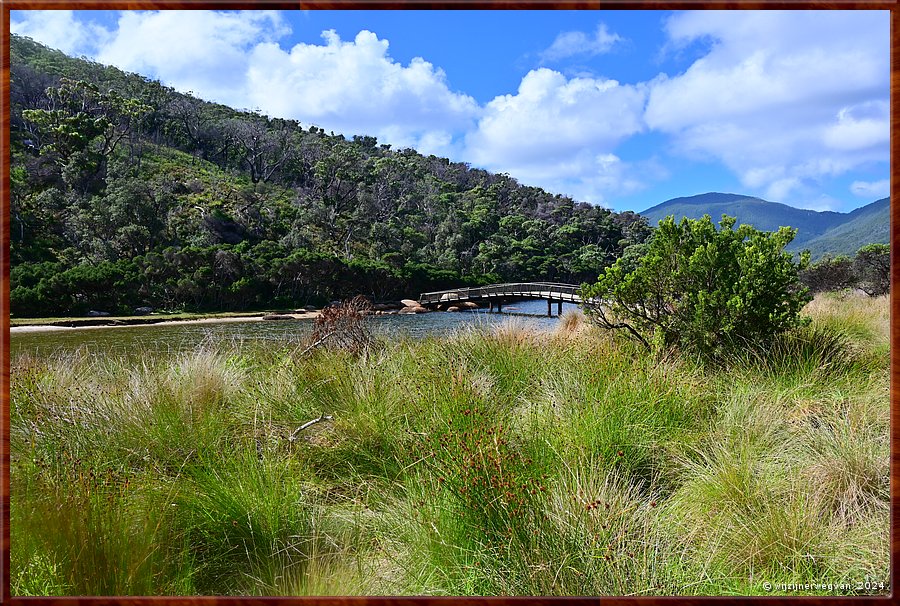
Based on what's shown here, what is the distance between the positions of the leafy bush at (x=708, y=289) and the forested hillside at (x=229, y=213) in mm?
22280

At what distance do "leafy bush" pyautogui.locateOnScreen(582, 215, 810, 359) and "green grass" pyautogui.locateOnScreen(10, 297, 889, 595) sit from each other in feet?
3.78

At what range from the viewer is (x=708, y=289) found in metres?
5.57

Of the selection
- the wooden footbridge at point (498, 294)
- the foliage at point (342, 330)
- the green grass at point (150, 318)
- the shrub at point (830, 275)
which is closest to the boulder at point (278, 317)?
the green grass at point (150, 318)

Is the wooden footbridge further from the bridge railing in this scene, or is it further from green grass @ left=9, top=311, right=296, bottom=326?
green grass @ left=9, top=311, right=296, bottom=326

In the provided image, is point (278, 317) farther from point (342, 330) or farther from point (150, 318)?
point (342, 330)

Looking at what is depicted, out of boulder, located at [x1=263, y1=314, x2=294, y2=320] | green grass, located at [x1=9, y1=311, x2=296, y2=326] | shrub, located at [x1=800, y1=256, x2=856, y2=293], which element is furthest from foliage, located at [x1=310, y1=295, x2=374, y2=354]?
boulder, located at [x1=263, y1=314, x2=294, y2=320]

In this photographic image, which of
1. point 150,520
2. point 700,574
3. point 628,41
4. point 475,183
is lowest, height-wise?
point 700,574

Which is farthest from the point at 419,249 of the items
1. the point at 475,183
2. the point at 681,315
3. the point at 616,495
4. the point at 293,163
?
the point at 616,495

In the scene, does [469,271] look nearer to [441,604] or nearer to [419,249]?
[419,249]

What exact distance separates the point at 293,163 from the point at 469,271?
74.5ft

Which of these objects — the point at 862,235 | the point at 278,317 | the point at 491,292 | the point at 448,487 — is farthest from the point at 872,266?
the point at 278,317

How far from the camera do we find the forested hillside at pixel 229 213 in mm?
26359

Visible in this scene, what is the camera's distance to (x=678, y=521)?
237 cm

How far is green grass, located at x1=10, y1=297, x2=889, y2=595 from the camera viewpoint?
6.79 ft
